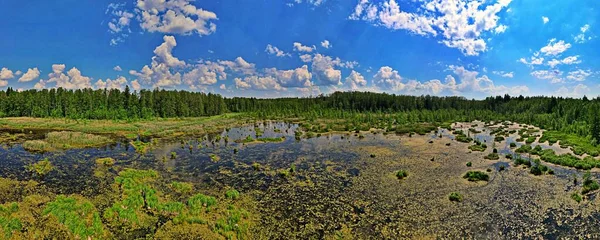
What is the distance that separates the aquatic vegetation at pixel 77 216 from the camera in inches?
746

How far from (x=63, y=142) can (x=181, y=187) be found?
127 feet

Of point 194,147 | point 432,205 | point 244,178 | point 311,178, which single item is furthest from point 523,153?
point 194,147

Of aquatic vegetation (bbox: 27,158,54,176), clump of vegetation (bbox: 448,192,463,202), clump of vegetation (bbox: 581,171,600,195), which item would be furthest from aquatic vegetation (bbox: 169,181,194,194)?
clump of vegetation (bbox: 581,171,600,195)

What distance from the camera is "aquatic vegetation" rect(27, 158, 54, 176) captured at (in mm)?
33344

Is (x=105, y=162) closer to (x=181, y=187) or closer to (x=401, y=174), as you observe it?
(x=181, y=187)

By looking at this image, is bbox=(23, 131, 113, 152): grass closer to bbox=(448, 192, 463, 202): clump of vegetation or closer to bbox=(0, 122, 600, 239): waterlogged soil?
bbox=(0, 122, 600, 239): waterlogged soil

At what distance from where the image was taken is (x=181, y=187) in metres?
28.2

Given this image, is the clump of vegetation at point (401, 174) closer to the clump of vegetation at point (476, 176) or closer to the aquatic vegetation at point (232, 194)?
the clump of vegetation at point (476, 176)

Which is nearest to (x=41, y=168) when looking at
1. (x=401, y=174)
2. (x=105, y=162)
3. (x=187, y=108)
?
(x=105, y=162)

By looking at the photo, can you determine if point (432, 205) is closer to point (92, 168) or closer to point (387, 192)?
point (387, 192)

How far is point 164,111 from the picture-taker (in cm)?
12244

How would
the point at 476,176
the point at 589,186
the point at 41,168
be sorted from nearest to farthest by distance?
the point at 589,186
the point at 476,176
the point at 41,168

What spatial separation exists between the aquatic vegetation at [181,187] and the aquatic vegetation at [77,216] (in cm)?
659

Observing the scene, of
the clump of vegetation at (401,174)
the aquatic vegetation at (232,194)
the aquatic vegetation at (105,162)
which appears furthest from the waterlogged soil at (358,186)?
the aquatic vegetation at (232,194)
